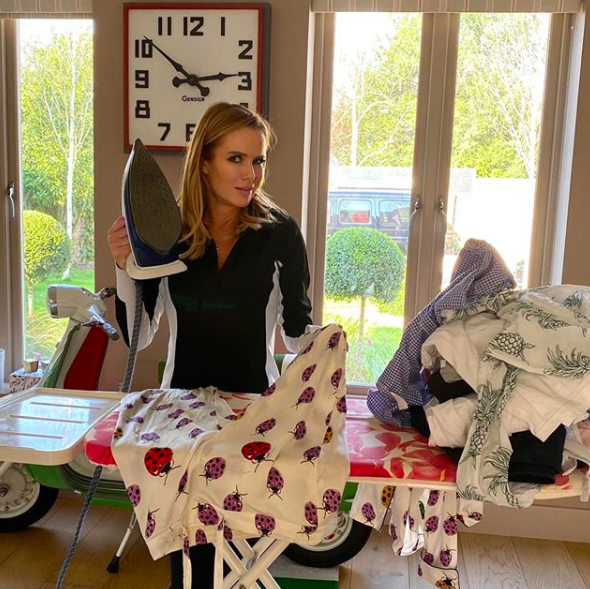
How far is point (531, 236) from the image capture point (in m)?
2.38

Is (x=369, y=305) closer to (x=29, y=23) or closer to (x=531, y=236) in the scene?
(x=531, y=236)

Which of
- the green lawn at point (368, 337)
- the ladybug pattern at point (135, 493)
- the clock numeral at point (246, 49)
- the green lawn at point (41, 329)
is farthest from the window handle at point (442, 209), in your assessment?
the ladybug pattern at point (135, 493)

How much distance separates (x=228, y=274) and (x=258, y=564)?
2.05 ft

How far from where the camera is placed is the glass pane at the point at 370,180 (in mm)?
2328

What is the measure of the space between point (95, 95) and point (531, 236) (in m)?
1.58

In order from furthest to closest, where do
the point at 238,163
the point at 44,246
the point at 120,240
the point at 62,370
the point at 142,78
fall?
the point at 44,246 → the point at 142,78 → the point at 62,370 → the point at 238,163 → the point at 120,240

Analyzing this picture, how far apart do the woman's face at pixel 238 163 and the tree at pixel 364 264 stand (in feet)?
3.05

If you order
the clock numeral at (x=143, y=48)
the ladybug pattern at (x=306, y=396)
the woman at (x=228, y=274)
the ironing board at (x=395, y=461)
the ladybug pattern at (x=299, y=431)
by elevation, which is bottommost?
the ironing board at (x=395, y=461)

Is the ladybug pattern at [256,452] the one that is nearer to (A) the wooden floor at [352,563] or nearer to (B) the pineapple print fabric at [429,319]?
(B) the pineapple print fabric at [429,319]

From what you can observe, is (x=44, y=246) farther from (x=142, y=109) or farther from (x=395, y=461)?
(x=395, y=461)

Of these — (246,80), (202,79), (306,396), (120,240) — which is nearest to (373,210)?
(246,80)

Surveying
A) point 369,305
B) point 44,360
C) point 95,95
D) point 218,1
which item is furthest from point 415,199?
point 44,360

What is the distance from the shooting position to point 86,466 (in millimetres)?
2049

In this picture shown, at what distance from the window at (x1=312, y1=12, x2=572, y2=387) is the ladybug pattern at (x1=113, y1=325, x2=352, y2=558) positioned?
4.27ft
